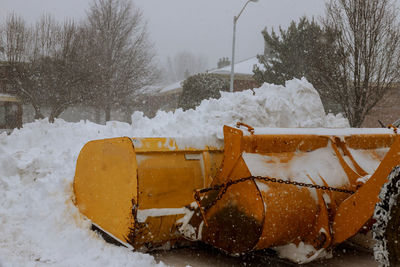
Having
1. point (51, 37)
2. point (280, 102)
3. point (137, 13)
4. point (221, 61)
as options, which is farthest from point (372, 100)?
point (221, 61)

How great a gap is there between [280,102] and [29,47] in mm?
14807

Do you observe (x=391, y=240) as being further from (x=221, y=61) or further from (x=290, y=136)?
(x=221, y=61)

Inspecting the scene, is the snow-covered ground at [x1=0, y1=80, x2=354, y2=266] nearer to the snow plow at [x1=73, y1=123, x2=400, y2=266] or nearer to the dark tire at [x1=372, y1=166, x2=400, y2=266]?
the snow plow at [x1=73, y1=123, x2=400, y2=266]

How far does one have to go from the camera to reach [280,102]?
229 inches

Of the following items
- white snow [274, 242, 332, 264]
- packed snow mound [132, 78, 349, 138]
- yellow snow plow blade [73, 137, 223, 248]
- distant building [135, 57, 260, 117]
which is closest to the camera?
white snow [274, 242, 332, 264]

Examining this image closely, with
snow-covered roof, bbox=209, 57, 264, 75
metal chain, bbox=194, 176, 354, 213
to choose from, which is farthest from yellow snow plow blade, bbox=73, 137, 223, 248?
snow-covered roof, bbox=209, 57, 264, 75

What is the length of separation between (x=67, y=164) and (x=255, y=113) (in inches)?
95.1

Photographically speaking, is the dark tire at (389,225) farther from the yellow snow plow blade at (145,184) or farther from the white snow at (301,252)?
the yellow snow plow blade at (145,184)

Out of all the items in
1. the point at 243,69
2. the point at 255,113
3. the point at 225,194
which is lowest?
the point at 225,194

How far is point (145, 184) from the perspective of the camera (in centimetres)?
352

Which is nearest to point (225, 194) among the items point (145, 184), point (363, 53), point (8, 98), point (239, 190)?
point (239, 190)

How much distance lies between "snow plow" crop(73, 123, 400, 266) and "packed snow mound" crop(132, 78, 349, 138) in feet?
3.13

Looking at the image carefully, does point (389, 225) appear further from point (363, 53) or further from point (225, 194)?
point (363, 53)

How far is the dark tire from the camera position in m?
2.42
